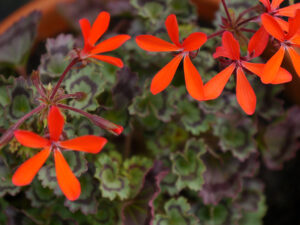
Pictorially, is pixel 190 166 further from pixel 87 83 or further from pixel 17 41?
pixel 17 41

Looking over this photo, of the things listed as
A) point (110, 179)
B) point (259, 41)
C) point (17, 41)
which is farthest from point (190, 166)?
point (17, 41)

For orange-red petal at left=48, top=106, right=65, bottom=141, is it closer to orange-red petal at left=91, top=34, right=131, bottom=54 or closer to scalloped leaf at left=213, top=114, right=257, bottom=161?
orange-red petal at left=91, top=34, right=131, bottom=54

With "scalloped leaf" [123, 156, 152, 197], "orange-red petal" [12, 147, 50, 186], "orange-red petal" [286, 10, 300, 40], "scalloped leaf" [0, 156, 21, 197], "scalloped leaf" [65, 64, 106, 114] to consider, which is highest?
"orange-red petal" [286, 10, 300, 40]

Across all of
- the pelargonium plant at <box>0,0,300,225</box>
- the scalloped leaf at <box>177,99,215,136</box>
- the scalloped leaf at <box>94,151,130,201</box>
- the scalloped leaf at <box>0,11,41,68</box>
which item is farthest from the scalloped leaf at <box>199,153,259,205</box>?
the scalloped leaf at <box>0,11,41,68</box>

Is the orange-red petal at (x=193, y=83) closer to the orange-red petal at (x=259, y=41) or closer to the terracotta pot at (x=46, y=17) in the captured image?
the orange-red petal at (x=259, y=41)

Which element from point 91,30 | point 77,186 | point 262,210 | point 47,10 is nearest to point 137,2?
point 47,10

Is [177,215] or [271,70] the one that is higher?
[271,70]
